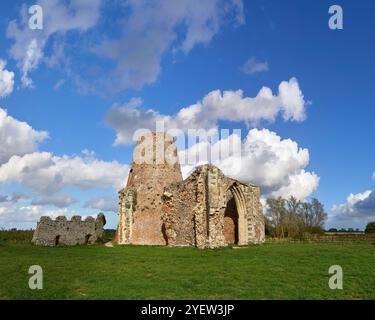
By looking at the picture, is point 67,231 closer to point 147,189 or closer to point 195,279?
point 147,189

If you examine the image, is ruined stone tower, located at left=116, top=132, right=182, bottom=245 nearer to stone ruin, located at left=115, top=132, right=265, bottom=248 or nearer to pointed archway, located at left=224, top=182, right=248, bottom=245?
stone ruin, located at left=115, top=132, right=265, bottom=248

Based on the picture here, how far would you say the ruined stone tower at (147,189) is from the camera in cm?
2902

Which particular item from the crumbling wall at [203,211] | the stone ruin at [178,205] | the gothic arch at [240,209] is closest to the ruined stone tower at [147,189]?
the stone ruin at [178,205]

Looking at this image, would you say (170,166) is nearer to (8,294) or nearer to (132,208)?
(132,208)

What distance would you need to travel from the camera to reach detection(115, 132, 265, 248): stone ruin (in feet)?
80.2

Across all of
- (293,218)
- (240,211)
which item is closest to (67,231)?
(240,211)

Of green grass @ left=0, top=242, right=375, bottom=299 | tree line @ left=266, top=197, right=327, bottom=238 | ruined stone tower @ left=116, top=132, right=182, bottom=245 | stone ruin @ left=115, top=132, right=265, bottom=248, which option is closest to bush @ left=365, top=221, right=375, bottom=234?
tree line @ left=266, top=197, right=327, bottom=238

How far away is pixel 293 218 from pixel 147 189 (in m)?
28.3

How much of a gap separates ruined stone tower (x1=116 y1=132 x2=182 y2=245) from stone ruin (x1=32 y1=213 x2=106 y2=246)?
3.00m

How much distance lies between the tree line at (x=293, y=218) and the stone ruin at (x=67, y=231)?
21.2 m
